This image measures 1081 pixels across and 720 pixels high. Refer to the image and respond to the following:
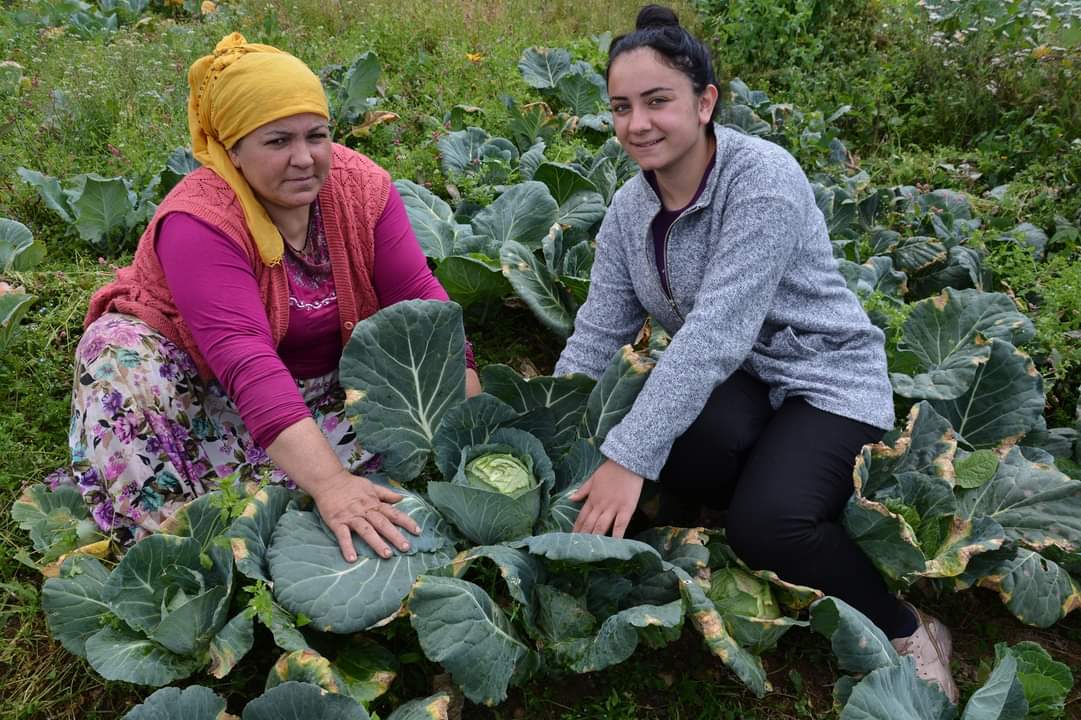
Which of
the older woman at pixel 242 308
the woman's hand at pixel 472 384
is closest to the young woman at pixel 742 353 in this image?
the woman's hand at pixel 472 384

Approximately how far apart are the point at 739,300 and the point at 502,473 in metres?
0.81

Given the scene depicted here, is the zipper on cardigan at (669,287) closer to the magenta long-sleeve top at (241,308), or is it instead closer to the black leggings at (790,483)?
the black leggings at (790,483)

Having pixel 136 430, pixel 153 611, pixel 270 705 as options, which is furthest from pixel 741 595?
pixel 136 430

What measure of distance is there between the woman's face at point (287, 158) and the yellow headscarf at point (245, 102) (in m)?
0.03

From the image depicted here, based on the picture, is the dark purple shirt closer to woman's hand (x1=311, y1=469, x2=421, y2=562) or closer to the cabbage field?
the cabbage field

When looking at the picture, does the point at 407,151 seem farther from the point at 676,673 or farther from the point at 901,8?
the point at 901,8

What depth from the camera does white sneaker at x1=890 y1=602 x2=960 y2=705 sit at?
2.38 metres

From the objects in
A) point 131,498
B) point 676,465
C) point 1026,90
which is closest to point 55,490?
point 131,498

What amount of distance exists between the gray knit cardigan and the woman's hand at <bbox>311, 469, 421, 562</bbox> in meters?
0.60

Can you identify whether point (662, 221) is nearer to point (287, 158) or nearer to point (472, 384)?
point (472, 384)

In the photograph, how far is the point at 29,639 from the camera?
243 cm

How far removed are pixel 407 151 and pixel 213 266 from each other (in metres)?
2.54

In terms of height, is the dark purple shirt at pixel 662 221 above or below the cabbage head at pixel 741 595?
above

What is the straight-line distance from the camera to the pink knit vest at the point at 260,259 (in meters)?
2.50
